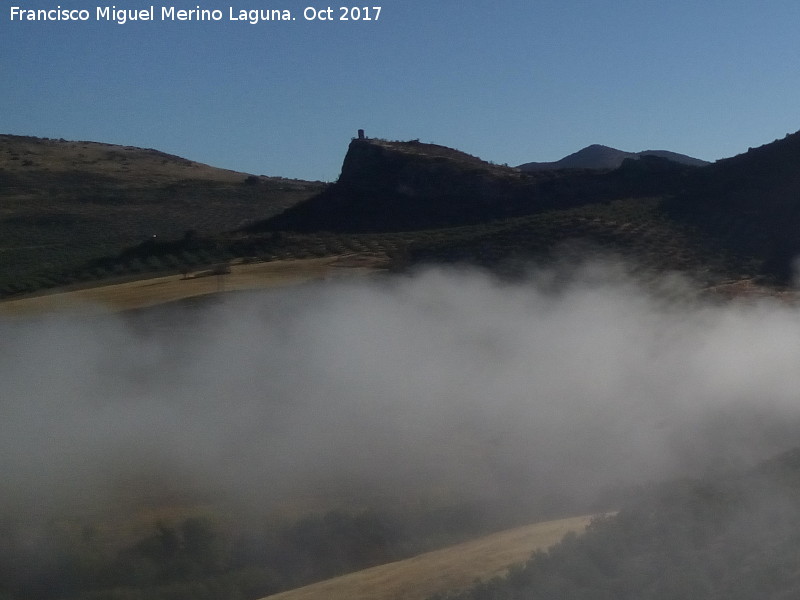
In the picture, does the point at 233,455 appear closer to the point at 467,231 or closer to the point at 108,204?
the point at 467,231

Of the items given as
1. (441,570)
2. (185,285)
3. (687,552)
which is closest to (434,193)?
(185,285)

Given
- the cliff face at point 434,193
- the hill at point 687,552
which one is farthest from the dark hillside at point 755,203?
the hill at point 687,552

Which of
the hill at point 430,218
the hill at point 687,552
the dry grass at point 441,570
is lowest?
the dry grass at point 441,570

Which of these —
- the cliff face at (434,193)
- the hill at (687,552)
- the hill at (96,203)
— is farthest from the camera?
the cliff face at (434,193)

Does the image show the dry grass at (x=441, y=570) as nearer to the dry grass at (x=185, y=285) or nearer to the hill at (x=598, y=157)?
the dry grass at (x=185, y=285)

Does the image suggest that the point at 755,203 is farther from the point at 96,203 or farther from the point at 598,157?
the point at 598,157

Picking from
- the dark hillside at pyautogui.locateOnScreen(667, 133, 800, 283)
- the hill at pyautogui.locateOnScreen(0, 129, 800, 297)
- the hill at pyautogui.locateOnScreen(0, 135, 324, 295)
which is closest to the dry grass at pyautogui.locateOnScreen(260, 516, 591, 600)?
the hill at pyautogui.locateOnScreen(0, 129, 800, 297)

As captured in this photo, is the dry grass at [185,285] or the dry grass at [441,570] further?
the dry grass at [185,285]

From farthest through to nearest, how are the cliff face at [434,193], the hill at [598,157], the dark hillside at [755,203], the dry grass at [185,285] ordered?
1. the hill at [598,157]
2. the cliff face at [434,193]
3. the dark hillside at [755,203]
4. the dry grass at [185,285]
